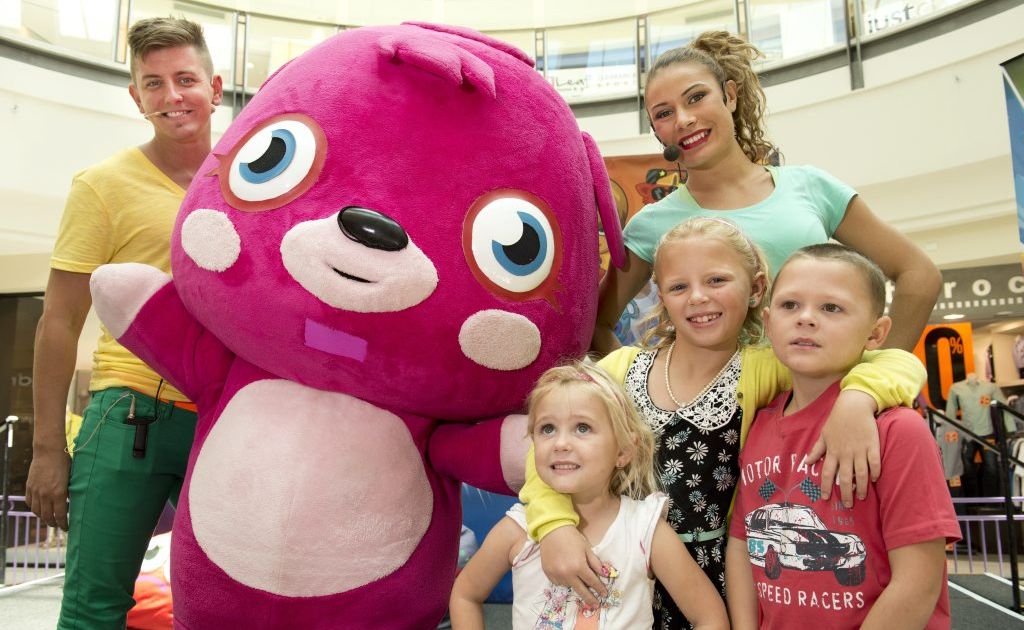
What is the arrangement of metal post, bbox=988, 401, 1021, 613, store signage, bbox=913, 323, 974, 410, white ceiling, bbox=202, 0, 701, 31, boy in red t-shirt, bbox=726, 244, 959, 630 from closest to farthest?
boy in red t-shirt, bbox=726, 244, 959, 630 → metal post, bbox=988, 401, 1021, 613 → store signage, bbox=913, 323, 974, 410 → white ceiling, bbox=202, 0, 701, 31

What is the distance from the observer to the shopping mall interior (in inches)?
287

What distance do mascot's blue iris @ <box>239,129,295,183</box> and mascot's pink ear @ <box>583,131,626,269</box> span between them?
70 centimetres

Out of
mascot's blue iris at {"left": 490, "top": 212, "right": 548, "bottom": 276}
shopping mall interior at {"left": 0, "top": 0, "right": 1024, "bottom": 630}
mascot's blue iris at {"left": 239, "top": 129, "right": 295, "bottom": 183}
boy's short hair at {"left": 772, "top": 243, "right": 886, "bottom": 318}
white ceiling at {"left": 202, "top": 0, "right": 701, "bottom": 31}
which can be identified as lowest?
boy's short hair at {"left": 772, "top": 243, "right": 886, "bottom": 318}

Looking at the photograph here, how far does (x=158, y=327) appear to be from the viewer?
1.84 meters

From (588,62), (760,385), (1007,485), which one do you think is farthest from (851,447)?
(588,62)

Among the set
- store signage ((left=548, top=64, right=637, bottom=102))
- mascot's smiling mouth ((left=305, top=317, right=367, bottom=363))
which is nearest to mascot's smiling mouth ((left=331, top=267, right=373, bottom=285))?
mascot's smiling mouth ((left=305, top=317, right=367, bottom=363))

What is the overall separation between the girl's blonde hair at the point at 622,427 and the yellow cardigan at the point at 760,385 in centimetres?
11

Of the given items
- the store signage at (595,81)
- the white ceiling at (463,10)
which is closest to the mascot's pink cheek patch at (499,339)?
the store signage at (595,81)

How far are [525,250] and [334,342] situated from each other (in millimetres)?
437

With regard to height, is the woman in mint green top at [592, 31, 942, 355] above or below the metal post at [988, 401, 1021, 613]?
above

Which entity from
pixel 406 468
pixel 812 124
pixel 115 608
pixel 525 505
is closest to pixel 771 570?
pixel 525 505

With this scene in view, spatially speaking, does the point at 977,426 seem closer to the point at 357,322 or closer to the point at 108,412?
the point at 357,322

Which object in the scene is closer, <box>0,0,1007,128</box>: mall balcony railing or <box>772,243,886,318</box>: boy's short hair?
<box>772,243,886,318</box>: boy's short hair

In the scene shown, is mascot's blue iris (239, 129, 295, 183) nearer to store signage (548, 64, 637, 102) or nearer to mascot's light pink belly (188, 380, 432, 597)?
mascot's light pink belly (188, 380, 432, 597)
